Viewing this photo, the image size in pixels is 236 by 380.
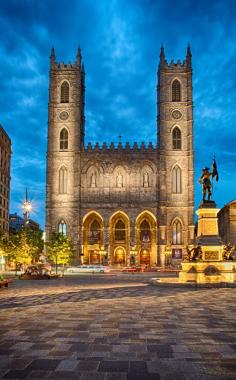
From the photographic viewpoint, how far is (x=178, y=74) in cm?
7431

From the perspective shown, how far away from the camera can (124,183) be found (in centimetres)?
7150

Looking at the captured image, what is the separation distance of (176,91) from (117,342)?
69440 millimetres

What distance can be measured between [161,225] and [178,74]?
26788 millimetres

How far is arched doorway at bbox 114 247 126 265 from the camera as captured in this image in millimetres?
73625

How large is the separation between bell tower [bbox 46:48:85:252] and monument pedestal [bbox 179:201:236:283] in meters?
46.4

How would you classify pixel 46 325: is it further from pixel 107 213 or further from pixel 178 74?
pixel 178 74

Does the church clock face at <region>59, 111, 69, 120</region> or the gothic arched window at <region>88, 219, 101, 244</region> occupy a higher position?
the church clock face at <region>59, 111, 69, 120</region>

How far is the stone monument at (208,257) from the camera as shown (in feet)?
77.8

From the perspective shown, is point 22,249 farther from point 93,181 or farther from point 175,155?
point 175,155

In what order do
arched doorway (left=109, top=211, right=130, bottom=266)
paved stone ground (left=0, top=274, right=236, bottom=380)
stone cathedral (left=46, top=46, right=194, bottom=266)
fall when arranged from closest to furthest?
paved stone ground (left=0, top=274, right=236, bottom=380) < stone cathedral (left=46, top=46, right=194, bottom=266) < arched doorway (left=109, top=211, right=130, bottom=266)

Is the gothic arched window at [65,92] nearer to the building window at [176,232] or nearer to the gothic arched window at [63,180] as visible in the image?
the gothic arched window at [63,180]

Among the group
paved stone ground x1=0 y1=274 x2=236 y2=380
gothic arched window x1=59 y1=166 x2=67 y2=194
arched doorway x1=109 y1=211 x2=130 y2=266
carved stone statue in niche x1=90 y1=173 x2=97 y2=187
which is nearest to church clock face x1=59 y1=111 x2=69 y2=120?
gothic arched window x1=59 y1=166 x2=67 y2=194

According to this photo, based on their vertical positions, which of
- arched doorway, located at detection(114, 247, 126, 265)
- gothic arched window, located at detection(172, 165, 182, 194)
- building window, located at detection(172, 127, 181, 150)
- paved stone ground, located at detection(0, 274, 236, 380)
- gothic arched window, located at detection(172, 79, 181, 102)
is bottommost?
paved stone ground, located at detection(0, 274, 236, 380)

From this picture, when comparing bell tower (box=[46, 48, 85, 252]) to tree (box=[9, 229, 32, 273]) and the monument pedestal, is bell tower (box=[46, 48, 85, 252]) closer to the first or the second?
tree (box=[9, 229, 32, 273])
